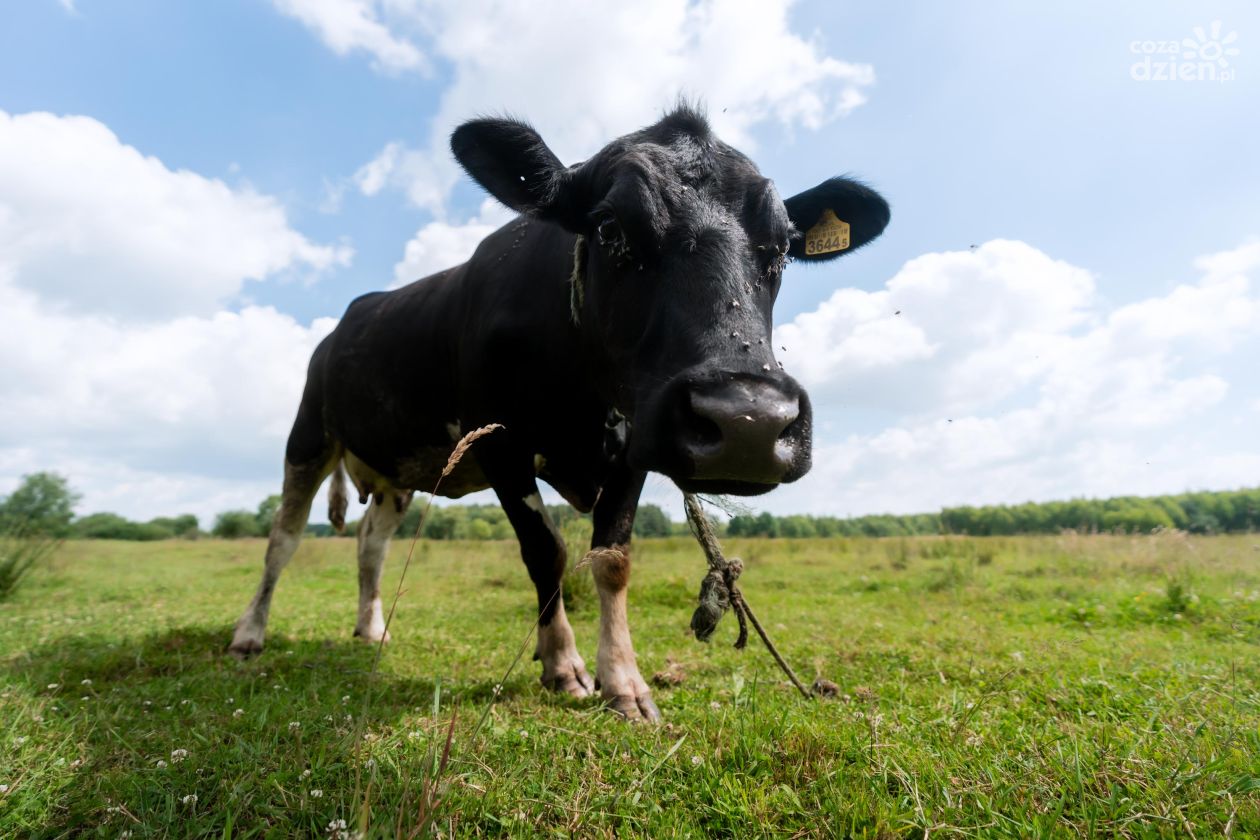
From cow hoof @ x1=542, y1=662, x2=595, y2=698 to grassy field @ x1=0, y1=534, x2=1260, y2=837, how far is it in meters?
0.22

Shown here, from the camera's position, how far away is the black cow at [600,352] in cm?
212

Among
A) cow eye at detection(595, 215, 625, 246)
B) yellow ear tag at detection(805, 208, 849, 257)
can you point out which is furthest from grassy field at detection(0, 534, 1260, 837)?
yellow ear tag at detection(805, 208, 849, 257)

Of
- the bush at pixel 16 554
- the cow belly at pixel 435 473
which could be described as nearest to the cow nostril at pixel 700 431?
the cow belly at pixel 435 473

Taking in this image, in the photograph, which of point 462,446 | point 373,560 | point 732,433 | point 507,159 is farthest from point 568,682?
point 373,560

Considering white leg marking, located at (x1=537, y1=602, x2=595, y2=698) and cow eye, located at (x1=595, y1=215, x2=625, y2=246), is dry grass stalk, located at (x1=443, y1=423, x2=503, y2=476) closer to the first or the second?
cow eye, located at (x1=595, y1=215, x2=625, y2=246)

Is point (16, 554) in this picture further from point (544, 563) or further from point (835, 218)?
point (835, 218)

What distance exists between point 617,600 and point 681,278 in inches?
67.6

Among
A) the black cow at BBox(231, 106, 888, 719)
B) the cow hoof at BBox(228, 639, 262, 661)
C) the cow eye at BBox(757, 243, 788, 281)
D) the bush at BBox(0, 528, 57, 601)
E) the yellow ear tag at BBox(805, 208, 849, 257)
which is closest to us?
the black cow at BBox(231, 106, 888, 719)

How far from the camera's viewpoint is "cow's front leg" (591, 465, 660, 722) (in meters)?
2.93

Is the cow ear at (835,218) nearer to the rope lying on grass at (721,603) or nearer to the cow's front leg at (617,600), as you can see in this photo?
the cow's front leg at (617,600)

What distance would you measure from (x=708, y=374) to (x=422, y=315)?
3.17 m

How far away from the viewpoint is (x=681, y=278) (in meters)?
2.49

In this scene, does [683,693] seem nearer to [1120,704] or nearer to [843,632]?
[1120,704]

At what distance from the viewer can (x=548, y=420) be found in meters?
3.58
